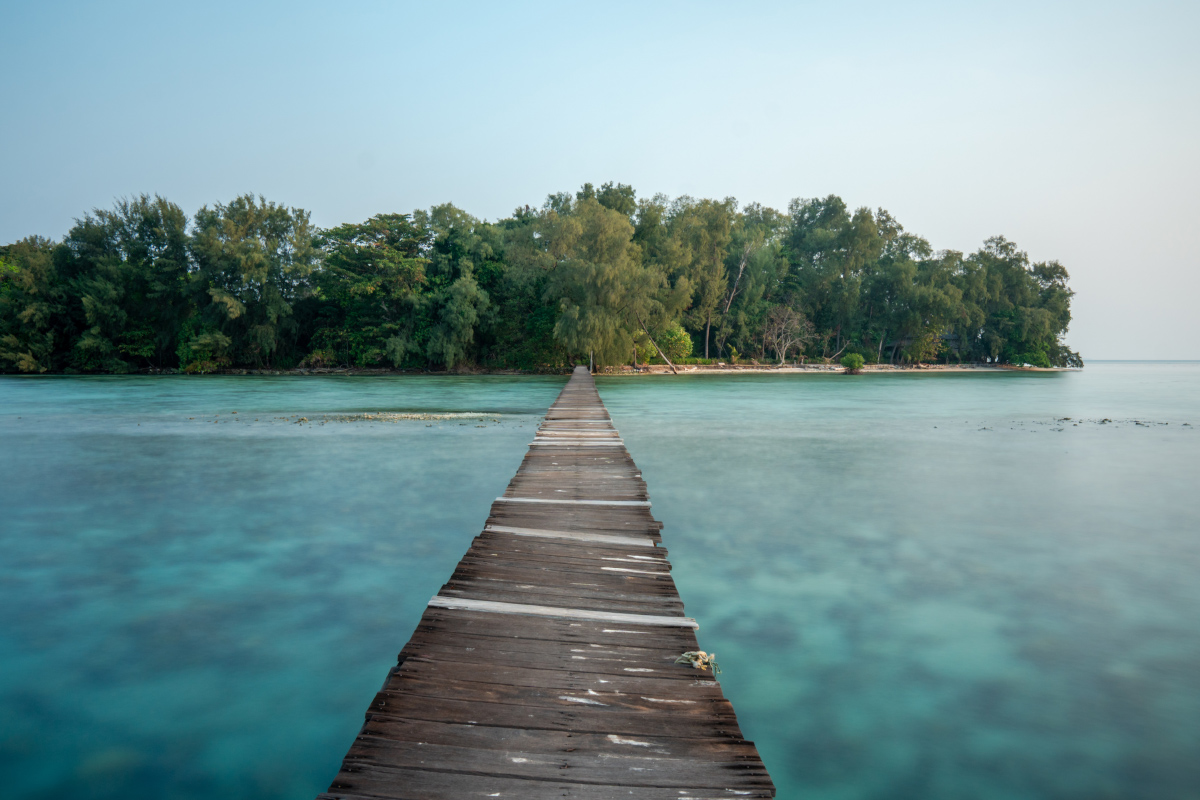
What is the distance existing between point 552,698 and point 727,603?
2453mm

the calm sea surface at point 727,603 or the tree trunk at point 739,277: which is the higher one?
the tree trunk at point 739,277

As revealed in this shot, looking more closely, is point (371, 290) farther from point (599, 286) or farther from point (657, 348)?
point (657, 348)

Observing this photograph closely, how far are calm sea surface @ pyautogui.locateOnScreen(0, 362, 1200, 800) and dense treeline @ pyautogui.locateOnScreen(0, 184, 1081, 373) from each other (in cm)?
1949

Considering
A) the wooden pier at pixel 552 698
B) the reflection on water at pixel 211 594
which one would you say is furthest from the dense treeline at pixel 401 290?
the wooden pier at pixel 552 698

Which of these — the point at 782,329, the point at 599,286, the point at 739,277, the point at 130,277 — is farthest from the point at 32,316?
the point at 782,329

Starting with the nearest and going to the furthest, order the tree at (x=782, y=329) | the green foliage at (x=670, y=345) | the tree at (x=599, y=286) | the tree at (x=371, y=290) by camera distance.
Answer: the tree at (x=599, y=286) → the tree at (x=371, y=290) → the green foliage at (x=670, y=345) → the tree at (x=782, y=329)

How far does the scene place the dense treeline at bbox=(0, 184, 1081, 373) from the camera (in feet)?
97.4

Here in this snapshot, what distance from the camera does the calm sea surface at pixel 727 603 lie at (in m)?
2.79

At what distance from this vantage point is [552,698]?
2.24 metres

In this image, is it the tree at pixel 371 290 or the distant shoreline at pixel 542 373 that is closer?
the tree at pixel 371 290

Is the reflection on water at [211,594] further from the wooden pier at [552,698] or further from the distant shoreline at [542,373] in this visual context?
the distant shoreline at [542,373]

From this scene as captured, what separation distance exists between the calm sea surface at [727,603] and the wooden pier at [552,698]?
2.39 feet

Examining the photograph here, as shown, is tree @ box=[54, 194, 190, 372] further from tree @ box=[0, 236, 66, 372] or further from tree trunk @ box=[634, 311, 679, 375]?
tree trunk @ box=[634, 311, 679, 375]

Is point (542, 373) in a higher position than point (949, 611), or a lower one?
higher
